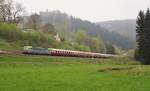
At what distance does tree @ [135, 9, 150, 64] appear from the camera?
2955 inches

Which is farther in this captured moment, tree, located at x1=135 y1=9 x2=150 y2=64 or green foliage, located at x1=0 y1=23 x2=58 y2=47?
green foliage, located at x1=0 y1=23 x2=58 y2=47

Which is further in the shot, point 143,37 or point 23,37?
point 23,37

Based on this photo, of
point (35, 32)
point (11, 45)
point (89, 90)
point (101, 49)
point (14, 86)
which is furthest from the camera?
point (101, 49)

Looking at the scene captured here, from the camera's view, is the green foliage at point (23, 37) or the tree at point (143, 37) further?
the green foliage at point (23, 37)

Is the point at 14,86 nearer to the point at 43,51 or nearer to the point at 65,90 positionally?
the point at 65,90

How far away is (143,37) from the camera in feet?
256

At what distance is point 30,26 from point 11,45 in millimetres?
57426

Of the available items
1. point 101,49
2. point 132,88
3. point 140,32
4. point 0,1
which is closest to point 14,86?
point 132,88

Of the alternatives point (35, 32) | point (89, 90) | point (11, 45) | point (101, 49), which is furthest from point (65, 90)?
point (101, 49)

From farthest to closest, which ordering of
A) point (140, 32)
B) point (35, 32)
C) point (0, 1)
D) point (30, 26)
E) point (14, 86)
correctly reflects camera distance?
point (30, 26) → point (35, 32) → point (0, 1) → point (140, 32) → point (14, 86)

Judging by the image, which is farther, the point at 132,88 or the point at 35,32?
the point at 35,32

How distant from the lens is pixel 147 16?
8075cm

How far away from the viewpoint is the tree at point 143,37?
7506cm

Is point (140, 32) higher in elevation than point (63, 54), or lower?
higher
